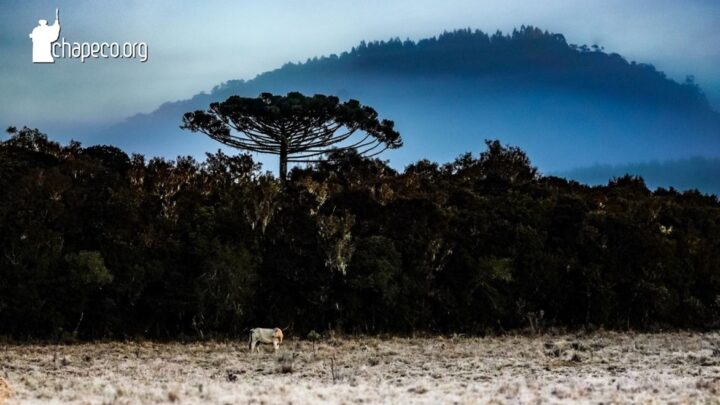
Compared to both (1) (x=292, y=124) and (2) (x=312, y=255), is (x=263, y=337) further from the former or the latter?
(1) (x=292, y=124)

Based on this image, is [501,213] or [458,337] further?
[501,213]

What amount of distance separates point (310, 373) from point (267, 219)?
836 centimetres

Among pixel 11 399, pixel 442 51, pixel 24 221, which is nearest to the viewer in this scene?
pixel 11 399

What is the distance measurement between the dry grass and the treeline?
65.9 inches

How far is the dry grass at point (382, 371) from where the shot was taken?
12.9 m

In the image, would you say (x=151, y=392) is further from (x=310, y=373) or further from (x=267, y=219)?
(x=267, y=219)

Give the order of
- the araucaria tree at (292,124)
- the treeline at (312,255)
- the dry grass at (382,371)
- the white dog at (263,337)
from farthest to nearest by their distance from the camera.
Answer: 1. the araucaria tree at (292,124)
2. the treeline at (312,255)
3. the white dog at (263,337)
4. the dry grass at (382,371)

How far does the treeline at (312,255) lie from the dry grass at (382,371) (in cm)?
168

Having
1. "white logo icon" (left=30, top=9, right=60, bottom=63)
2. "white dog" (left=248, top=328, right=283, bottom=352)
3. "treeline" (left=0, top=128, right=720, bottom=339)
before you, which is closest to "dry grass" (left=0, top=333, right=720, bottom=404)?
"white dog" (left=248, top=328, right=283, bottom=352)

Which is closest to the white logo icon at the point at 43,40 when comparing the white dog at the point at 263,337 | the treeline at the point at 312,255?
the treeline at the point at 312,255

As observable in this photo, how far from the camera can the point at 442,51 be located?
180m

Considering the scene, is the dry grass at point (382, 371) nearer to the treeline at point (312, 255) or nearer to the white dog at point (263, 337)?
the white dog at point (263, 337)

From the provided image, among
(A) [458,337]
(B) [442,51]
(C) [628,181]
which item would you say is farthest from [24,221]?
(B) [442,51]

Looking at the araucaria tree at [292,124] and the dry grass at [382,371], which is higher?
the araucaria tree at [292,124]
